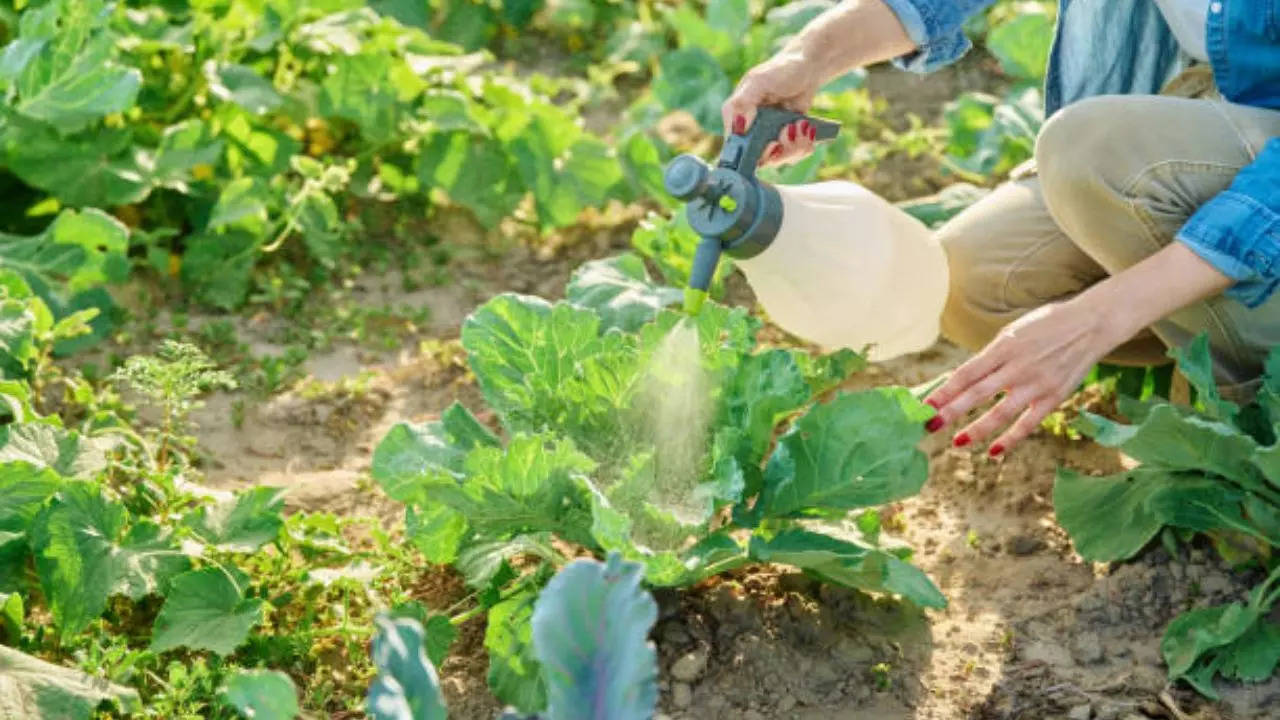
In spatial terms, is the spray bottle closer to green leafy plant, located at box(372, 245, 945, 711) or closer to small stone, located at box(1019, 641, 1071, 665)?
green leafy plant, located at box(372, 245, 945, 711)

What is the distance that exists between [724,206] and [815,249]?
219 millimetres

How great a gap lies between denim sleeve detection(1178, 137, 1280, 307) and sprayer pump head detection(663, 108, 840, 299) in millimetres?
592

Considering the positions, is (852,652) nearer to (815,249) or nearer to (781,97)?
(815,249)

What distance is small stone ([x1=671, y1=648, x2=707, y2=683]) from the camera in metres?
2.49

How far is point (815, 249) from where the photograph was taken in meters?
2.62

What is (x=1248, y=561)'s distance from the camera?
104 inches

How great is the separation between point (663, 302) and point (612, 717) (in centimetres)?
134

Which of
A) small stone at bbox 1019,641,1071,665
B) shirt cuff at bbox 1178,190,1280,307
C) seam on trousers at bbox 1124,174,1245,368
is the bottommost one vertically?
small stone at bbox 1019,641,1071,665

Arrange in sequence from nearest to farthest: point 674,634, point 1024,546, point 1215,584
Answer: point 674,634 → point 1215,584 → point 1024,546

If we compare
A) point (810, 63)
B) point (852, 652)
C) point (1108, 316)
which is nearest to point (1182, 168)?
point (1108, 316)

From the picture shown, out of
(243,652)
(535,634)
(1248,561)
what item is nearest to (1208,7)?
(1248,561)

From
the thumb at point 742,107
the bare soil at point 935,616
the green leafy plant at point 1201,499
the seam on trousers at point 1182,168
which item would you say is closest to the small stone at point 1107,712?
the bare soil at point 935,616

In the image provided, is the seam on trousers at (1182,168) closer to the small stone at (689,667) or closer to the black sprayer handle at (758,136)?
the black sprayer handle at (758,136)

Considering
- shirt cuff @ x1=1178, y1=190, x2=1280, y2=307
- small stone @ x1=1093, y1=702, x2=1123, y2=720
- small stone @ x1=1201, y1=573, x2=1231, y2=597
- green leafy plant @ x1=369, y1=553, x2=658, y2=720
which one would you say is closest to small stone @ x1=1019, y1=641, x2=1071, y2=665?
small stone @ x1=1093, y1=702, x2=1123, y2=720
